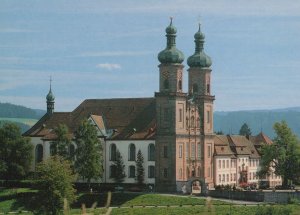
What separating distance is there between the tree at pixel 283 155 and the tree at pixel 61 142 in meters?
24.4

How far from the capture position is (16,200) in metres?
80.4

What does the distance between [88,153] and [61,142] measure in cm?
581

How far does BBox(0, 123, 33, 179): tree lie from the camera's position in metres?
89.2

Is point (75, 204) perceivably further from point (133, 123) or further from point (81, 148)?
point (133, 123)

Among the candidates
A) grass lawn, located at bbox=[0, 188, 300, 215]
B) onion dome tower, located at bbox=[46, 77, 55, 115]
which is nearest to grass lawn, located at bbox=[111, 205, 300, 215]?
grass lawn, located at bbox=[0, 188, 300, 215]

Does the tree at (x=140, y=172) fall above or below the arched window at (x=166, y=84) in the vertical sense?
below

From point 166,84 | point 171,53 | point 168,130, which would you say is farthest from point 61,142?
point 171,53

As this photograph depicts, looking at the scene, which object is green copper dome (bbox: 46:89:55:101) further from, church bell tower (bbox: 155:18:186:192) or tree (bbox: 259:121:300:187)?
tree (bbox: 259:121:300:187)

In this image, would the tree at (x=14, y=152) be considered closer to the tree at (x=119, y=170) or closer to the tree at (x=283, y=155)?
the tree at (x=119, y=170)

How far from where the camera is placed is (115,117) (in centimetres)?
9250

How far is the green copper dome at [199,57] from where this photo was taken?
9162cm

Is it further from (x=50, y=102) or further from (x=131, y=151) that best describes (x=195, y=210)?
(x=50, y=102)

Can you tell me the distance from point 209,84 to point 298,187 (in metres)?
18.8

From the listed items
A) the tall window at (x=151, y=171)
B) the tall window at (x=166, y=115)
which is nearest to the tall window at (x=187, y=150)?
the tall window at (x=166, y=115)
